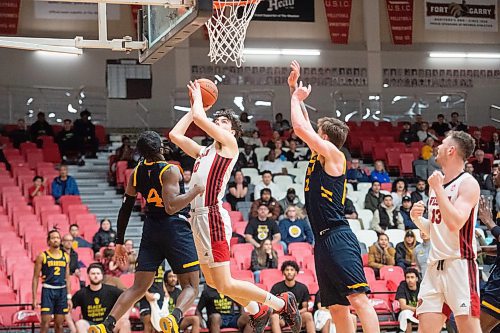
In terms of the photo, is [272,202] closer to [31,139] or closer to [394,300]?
[394,300]

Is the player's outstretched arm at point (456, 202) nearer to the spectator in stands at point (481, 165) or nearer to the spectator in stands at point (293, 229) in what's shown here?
the spectator in stands at point (293, 229)

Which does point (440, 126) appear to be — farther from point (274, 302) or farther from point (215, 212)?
point (215, 212)

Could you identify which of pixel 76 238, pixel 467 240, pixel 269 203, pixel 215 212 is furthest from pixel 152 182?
pixel 269 203

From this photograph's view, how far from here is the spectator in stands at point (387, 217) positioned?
51.9ft

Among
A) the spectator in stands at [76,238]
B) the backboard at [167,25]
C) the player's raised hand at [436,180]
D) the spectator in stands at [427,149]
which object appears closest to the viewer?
the player's raised hand at [436,180]

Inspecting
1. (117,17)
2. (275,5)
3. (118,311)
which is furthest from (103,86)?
(118,311)

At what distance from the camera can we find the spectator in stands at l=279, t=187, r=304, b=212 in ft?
51.6

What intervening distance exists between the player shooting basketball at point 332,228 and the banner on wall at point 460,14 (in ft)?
61.8

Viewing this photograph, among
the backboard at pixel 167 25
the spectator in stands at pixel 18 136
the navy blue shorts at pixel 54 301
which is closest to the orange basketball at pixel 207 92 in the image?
the backboard at pixel 167 25

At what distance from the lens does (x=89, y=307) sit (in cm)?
1170

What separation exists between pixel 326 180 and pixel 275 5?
1702 centimetres

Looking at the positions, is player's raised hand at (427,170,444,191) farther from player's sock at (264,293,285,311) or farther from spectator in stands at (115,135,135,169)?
spectator in stands at (115,135,135,169)

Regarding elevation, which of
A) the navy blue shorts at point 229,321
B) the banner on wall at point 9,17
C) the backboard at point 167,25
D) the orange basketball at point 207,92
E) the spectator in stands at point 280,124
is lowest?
the navy blue shorts at point 229,321

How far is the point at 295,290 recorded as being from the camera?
482 inches
